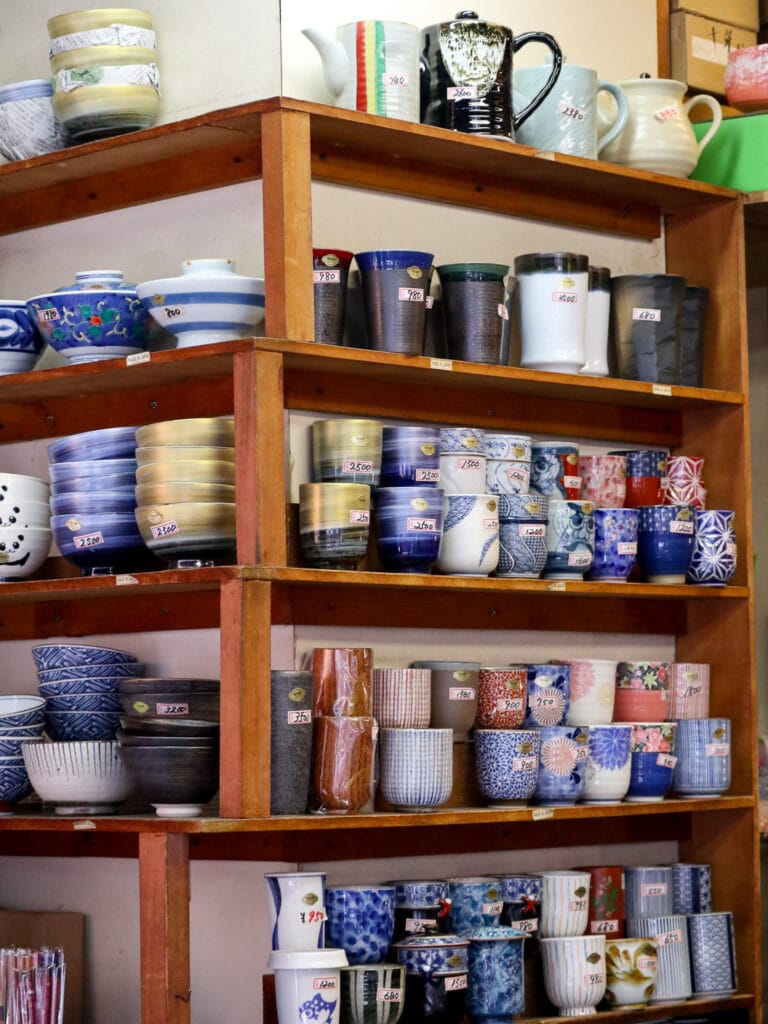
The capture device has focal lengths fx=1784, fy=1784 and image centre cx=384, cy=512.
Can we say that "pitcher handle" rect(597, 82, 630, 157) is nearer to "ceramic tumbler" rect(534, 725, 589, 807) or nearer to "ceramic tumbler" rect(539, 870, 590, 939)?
"ceramic tumbler" rect(534, 725, 589, 807)

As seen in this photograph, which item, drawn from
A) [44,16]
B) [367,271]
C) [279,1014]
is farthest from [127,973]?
[44,16]

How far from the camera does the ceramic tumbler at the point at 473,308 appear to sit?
3.14m

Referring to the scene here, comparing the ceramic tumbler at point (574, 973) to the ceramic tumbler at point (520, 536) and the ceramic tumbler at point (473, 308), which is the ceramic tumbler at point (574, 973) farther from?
the ceramic tumbler at point (473, 308)

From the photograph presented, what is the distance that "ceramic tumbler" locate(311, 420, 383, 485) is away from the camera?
3.00m

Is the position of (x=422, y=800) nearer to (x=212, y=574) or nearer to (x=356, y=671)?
(x=356, y=671)

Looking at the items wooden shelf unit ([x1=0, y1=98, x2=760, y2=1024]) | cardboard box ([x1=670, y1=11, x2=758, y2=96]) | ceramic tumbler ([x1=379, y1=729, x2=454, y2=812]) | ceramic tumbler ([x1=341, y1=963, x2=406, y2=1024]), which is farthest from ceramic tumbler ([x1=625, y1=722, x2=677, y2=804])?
cardboard box ([x1=670, y1=11, x2=758, y2=96])

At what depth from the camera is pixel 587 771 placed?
10.7ft

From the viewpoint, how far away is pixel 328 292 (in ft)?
9.93

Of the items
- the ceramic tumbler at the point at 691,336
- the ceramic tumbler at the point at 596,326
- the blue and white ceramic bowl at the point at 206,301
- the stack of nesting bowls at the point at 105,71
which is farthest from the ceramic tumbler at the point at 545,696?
the stack of nesting bowls at the point at 105,71

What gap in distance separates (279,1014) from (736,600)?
4.18 ft

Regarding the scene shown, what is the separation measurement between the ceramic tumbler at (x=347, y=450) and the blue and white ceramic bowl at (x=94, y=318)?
0.40m

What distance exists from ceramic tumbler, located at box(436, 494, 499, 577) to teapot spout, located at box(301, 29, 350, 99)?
75cm

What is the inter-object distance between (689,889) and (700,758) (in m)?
0.27

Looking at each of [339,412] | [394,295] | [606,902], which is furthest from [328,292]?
[606,902]
